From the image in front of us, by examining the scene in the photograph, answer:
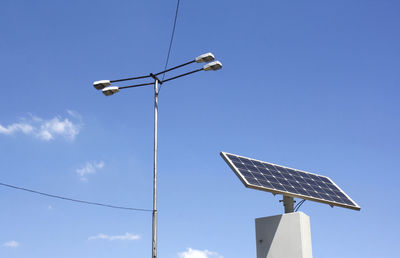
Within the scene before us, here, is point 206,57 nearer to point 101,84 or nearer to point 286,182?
point 101,84

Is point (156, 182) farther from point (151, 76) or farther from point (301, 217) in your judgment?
point (301, 217)

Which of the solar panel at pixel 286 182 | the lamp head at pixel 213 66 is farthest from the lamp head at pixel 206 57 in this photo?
the solar panel at pixel 286 182

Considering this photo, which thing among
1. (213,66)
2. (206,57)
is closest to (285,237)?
(213,66)

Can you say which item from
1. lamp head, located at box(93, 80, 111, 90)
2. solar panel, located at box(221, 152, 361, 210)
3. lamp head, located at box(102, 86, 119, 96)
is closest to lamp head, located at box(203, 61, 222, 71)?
lamp head, located at box(102, 86, 119, 96)

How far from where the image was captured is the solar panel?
19183 millimetres

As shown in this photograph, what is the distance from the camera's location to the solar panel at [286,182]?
62.9ft

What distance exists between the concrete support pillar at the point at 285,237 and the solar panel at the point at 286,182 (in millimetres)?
1159

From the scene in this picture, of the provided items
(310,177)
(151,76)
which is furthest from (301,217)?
(151,76)

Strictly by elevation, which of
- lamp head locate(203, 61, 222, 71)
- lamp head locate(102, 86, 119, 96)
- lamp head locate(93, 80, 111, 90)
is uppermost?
lamp head locate(203, 61, 222, 71)

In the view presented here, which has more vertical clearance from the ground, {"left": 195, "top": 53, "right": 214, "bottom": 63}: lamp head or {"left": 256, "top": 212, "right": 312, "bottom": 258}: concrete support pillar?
{"left": 195, "top": 53, "right": 214, "bottom": 63}: lamp head

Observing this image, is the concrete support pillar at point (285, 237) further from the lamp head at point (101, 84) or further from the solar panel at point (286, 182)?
the lamp head at point (101, 84)

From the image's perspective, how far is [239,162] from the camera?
20.6 meters

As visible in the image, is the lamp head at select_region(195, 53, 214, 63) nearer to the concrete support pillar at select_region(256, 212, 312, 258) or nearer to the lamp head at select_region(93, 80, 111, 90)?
the lamp head at select_region(93, 80, 111, 90)

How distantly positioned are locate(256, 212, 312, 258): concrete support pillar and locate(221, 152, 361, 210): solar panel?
116 cm
